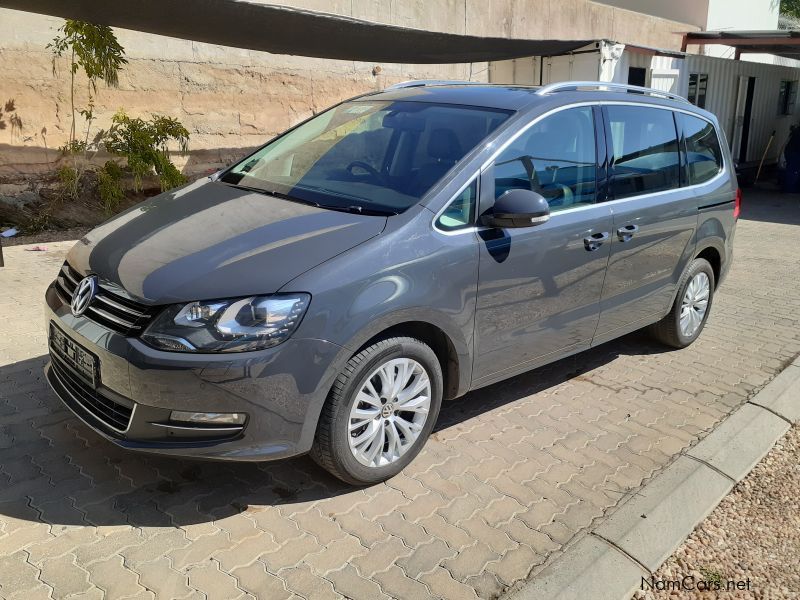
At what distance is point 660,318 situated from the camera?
5.17 m

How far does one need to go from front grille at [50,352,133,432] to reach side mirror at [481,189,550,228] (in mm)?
1915

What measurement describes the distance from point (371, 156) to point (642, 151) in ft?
6.20

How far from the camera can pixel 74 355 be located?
3.26 meters

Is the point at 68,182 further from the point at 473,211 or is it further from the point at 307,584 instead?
the point at 307,584

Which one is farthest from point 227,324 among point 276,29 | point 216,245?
point 276,29

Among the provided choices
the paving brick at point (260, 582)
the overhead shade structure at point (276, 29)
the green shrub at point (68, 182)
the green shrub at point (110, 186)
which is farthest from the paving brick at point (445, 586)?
the green shrub at point (68, 182)

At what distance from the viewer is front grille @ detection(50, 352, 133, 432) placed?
3.05m

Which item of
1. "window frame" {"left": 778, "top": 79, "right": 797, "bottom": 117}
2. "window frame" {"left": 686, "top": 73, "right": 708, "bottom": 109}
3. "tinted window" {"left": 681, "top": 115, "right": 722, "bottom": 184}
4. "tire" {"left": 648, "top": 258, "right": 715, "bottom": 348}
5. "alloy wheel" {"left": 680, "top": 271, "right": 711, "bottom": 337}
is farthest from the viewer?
"window frame" {"left": 778, "top": 79, "right": 797, "bottom": 117}

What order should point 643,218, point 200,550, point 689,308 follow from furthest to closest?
point 689,308 → point 643,218 → point 200,550

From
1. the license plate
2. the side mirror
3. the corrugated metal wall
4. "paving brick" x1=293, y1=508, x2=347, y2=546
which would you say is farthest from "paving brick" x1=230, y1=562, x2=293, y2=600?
the corrugated metal wall

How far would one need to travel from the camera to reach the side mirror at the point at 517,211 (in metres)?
3.52

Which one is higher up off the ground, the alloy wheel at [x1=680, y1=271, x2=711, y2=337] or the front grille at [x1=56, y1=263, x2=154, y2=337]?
the front grille at [x1=56, y1=263, x2=154, y2=337]

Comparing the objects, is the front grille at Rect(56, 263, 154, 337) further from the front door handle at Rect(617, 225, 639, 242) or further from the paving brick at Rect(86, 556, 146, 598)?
the front door handle at Rect(617, 225, 639, 242)

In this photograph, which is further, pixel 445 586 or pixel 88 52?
pixel 88 52
